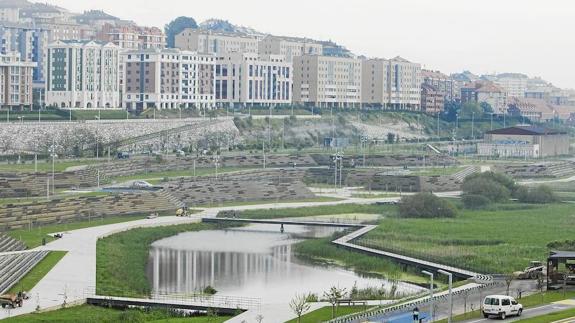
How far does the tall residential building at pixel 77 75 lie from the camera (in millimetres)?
93938

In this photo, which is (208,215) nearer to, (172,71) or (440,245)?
(440,245)

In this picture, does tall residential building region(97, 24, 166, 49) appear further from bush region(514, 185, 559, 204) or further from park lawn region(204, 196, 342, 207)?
bush region(514, 185, 559, 204)

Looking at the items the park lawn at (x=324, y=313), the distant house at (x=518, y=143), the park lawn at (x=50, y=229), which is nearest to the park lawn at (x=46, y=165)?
the park lawn at (x=50, y=229)

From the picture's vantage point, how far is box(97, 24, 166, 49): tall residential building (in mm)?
117438

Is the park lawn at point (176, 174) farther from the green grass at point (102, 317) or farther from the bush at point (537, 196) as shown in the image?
the green grass at point (102, 317)

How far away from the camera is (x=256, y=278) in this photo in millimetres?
42031

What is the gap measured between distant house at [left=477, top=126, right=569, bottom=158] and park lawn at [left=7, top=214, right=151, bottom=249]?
53505mm

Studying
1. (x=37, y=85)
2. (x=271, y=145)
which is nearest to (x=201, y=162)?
(x=271, y=145)

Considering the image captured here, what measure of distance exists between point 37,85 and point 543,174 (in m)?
39.7

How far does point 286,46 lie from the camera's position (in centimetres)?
13425

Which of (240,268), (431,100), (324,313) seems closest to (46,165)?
(240,268)

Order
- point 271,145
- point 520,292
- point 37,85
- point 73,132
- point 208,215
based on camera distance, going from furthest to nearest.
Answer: point 37,85 → point 271,145 → point 73,132 → point 208,215 → point 520,292

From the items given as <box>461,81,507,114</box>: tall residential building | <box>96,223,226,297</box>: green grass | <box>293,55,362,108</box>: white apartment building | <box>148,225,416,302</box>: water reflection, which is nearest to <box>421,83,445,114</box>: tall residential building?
<box>461,81,507,114</box>: tall residential building

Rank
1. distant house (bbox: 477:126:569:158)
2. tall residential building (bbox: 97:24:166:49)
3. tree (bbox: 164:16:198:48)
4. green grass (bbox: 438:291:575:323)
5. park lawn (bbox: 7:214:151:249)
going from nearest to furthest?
green grass (bbox: 438:291:575:323) → park lawn (bbox: 7:214:151:249) → distant house (bbox: 477:126:569:158) → tall residential building (bbox: 97:24:166:49) → tree (bbox: 164:16:198:48)
